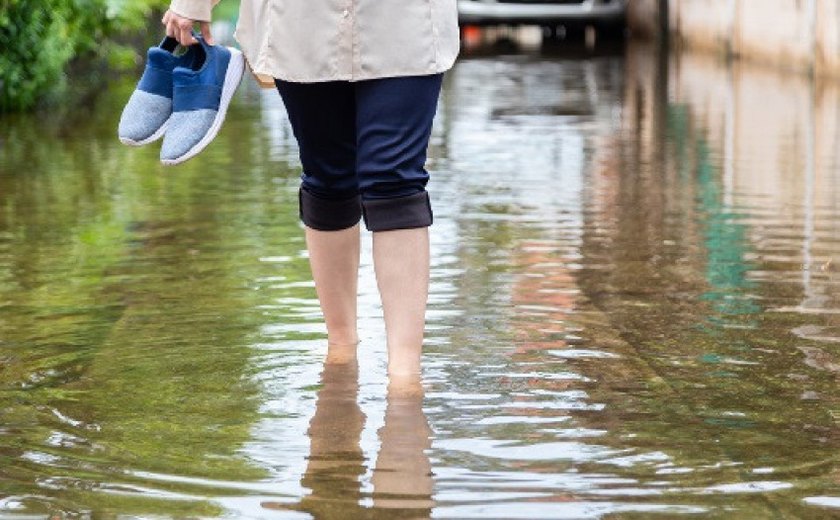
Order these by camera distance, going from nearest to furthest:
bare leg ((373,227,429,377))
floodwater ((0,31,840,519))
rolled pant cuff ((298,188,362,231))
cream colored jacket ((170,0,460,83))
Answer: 1. floodwater ((0,31,840,519))
2. cream colored jacket ((170,0,460,83))
3. bare leg ((373,227,429,377))
4. rolled pant cuff ((298,188,362,231))

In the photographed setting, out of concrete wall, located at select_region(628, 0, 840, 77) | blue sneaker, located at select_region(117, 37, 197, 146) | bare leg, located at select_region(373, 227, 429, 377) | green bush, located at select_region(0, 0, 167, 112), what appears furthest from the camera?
concrete wall, located at select_region(628, 0, 840, 77)

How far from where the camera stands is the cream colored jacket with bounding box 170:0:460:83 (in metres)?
4.68

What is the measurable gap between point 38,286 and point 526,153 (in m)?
5.29

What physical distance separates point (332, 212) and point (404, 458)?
1.18 meters

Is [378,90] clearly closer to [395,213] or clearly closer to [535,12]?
[395,213]

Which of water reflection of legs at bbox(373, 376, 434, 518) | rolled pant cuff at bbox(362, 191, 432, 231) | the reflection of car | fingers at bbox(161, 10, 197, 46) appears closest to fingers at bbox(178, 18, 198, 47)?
fingers at bbox(161, 10, 197, 46)

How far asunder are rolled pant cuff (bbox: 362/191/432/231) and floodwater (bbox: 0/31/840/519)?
388 millimetres

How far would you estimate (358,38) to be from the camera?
470 cm

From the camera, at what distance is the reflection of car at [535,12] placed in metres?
25.8

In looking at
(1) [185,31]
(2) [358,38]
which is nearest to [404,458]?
(2) [358,38]

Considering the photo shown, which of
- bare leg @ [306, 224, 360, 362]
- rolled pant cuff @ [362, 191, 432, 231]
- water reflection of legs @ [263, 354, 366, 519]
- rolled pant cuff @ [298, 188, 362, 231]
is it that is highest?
rolled pant cuff @ [362, 191, 432, 231]

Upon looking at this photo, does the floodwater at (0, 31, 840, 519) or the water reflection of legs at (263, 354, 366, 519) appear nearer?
the water reflection of legs at (263, 354, 366, 519)

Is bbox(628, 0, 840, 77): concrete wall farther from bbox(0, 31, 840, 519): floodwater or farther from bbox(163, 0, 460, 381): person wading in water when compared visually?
bbox(163, 0, 460, 381): person wading in water

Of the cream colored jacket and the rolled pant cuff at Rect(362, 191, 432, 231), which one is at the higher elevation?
the cream colored jacket
